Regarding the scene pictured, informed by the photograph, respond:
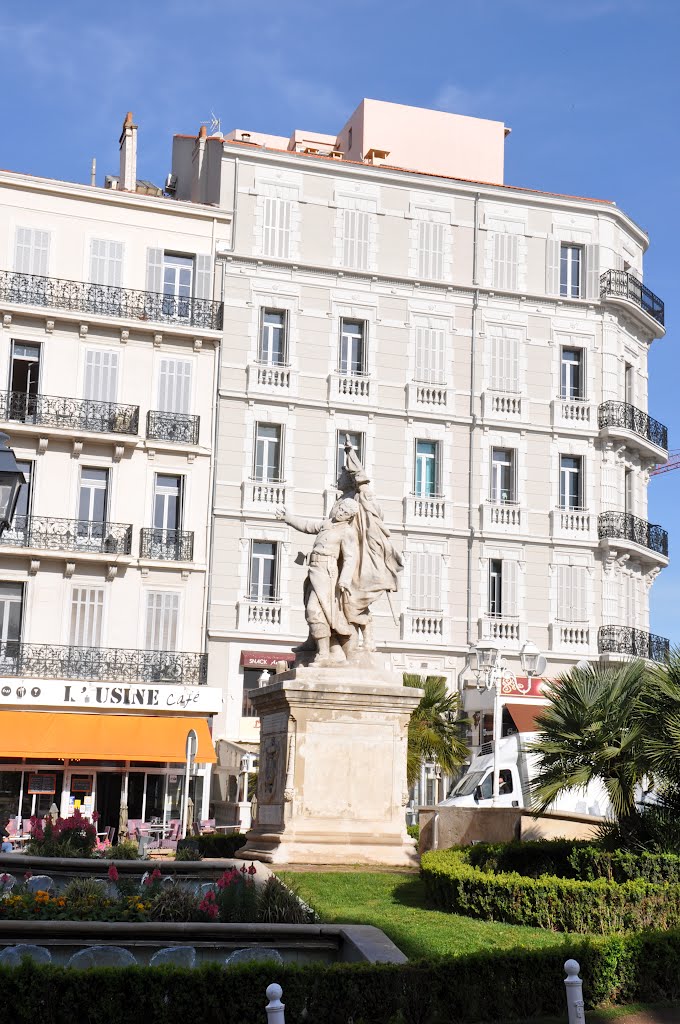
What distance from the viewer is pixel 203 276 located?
4088 cm

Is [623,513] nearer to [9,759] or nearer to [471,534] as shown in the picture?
[471,534]

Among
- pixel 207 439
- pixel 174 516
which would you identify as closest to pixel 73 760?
pixel 174 516

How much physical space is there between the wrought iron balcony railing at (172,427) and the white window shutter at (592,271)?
1382 cm

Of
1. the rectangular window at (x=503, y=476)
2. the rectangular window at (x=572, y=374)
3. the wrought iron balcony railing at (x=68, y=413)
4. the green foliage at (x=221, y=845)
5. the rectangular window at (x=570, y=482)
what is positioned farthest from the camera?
the rectangular window at (x=572, y=374)

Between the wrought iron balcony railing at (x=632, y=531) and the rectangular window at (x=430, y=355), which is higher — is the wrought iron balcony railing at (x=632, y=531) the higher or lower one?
the lower one

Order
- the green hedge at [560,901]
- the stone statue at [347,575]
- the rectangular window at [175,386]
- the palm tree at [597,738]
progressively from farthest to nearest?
the rectangular window at [175,386], the stone statue at [347,575], the palm tree at [597,738], the green hedge at [560,901]

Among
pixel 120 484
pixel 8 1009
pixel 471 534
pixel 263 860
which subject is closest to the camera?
pixel 8 1009

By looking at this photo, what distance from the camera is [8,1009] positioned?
8.39 meters

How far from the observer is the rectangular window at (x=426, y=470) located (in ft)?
136

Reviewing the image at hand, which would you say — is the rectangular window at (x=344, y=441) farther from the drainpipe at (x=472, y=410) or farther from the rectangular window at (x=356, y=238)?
the rectangular window at (x=356, y=238)

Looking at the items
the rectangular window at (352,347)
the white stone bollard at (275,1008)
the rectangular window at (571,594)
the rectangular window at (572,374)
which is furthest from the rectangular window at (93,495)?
the white stone bollard at (275,1008)

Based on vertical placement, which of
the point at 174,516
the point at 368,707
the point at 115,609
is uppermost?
the point at 174,516

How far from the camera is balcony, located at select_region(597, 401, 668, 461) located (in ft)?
141

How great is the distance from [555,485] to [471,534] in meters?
3.32
